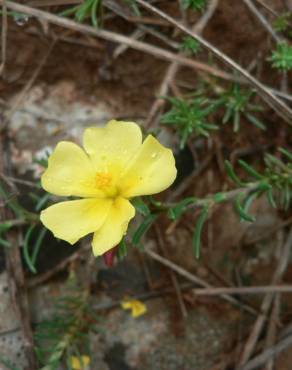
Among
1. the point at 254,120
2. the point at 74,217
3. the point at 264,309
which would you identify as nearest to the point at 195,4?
the point at 254,120

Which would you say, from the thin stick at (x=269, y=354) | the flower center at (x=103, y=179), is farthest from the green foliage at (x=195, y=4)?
the thin stick at (x=269, y=354)

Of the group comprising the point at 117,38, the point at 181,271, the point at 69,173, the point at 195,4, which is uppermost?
the point at 195,4

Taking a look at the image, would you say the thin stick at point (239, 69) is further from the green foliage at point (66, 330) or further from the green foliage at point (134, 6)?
the green foliage at point (66, 330)

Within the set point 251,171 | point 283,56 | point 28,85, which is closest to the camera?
point 251,171

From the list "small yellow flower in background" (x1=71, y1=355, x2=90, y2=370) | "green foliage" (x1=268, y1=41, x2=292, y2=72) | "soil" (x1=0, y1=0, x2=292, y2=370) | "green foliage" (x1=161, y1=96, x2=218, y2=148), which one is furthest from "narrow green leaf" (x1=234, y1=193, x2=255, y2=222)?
"small yellow flower in background" (x1=71, y1=355, x2=90, y2=370)

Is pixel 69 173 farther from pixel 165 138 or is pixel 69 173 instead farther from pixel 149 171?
pixel 165 138
